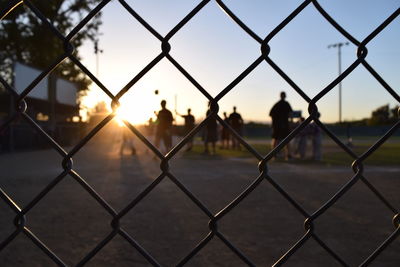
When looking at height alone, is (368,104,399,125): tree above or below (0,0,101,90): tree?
below

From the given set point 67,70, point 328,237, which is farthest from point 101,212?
point 67,70

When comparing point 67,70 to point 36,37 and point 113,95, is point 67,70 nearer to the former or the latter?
point 36,37

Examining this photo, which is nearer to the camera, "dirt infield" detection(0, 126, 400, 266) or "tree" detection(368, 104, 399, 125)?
"dirt infield" detection(0, 126, 400, 266)

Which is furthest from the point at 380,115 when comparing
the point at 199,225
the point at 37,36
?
the point at 199,225

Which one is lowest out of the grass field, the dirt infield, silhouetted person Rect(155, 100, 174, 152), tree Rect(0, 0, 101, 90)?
the grass field

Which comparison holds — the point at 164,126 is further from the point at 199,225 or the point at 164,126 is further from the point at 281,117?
the point at 199,225

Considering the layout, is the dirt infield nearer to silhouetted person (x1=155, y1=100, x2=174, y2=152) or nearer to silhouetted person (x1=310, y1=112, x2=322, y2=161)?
silhouetted person (x1=310, y1=112, x2=322, y2=161)

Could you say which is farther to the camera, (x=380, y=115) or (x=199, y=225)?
(x=380, y=115)

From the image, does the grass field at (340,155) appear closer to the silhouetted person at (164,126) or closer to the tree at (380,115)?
the silhouetted person at (164,126)

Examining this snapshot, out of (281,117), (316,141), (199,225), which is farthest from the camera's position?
(316,141)

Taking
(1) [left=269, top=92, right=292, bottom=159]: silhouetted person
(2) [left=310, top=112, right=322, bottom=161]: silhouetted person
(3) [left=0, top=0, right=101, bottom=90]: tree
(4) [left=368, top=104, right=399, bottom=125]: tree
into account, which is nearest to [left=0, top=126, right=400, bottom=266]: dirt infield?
(1) [left=269, top=92, right=292, bottom=159]: silhouetted person

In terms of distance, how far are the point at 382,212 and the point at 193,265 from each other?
2741 mm

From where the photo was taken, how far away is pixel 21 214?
136 cm

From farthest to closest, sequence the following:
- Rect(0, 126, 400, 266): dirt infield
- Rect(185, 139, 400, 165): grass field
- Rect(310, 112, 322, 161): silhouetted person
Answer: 1. Rect(310, 112, 322, 161): silhouetted person
2. Rect(185, 139, 400, 165): grass field
3. Rect(0, 126, 400, 266): dirt infield
